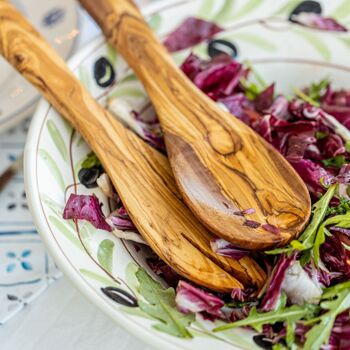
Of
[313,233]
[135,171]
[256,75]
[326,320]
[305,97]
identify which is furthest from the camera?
[256,75]

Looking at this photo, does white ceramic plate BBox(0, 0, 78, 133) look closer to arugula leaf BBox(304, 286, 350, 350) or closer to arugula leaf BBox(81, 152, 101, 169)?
arugula leaf BBox(81, 152, 101, 169)

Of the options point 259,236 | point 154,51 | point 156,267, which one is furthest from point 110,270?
point 154,51

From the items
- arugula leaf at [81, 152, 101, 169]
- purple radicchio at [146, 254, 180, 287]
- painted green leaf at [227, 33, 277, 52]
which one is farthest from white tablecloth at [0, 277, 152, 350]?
painted green leaf at [227, 33, 277, 52]

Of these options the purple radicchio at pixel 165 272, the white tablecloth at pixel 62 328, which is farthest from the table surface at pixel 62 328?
the purple radicchio at pixel 165 272

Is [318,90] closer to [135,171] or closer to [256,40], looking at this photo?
[256,40]

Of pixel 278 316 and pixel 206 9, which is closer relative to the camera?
pixel 278 316

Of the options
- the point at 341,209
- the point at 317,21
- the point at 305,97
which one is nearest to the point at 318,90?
the point at 305,97

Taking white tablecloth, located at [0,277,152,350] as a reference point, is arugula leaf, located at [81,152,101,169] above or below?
above

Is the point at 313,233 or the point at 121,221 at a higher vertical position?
the point at 121,221
